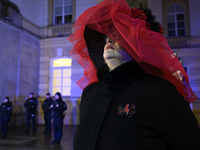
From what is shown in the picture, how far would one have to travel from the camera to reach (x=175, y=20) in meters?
10.9

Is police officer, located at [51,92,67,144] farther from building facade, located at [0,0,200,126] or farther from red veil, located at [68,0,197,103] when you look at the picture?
red veil, located at [68,0,197,103]

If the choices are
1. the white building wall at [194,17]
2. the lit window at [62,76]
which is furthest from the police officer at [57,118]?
the white building wall at [194,17]

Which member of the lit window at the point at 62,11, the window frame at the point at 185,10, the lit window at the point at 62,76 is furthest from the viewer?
the lit window at the point at 62,11

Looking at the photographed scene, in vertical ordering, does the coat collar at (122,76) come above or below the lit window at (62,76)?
below

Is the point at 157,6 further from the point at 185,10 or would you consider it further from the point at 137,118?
the point at 137,118

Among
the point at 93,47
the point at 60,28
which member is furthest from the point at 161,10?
the point at 93,47

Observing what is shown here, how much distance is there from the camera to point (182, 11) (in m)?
10.8

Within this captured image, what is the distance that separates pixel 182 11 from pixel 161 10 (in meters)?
1.21

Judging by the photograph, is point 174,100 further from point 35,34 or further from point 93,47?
point 35,34

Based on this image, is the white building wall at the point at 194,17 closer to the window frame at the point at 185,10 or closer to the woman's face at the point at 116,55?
the window frame at the point at 185,10

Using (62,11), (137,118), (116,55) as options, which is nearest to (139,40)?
(116,55)

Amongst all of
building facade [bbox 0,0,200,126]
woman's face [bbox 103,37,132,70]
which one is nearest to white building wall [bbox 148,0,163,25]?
building facade [bbox 0,0,200,126]

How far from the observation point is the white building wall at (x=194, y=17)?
33.6ft

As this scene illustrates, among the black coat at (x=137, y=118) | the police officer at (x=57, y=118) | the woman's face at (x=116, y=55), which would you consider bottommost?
the police officer at (x=57, y=118)
